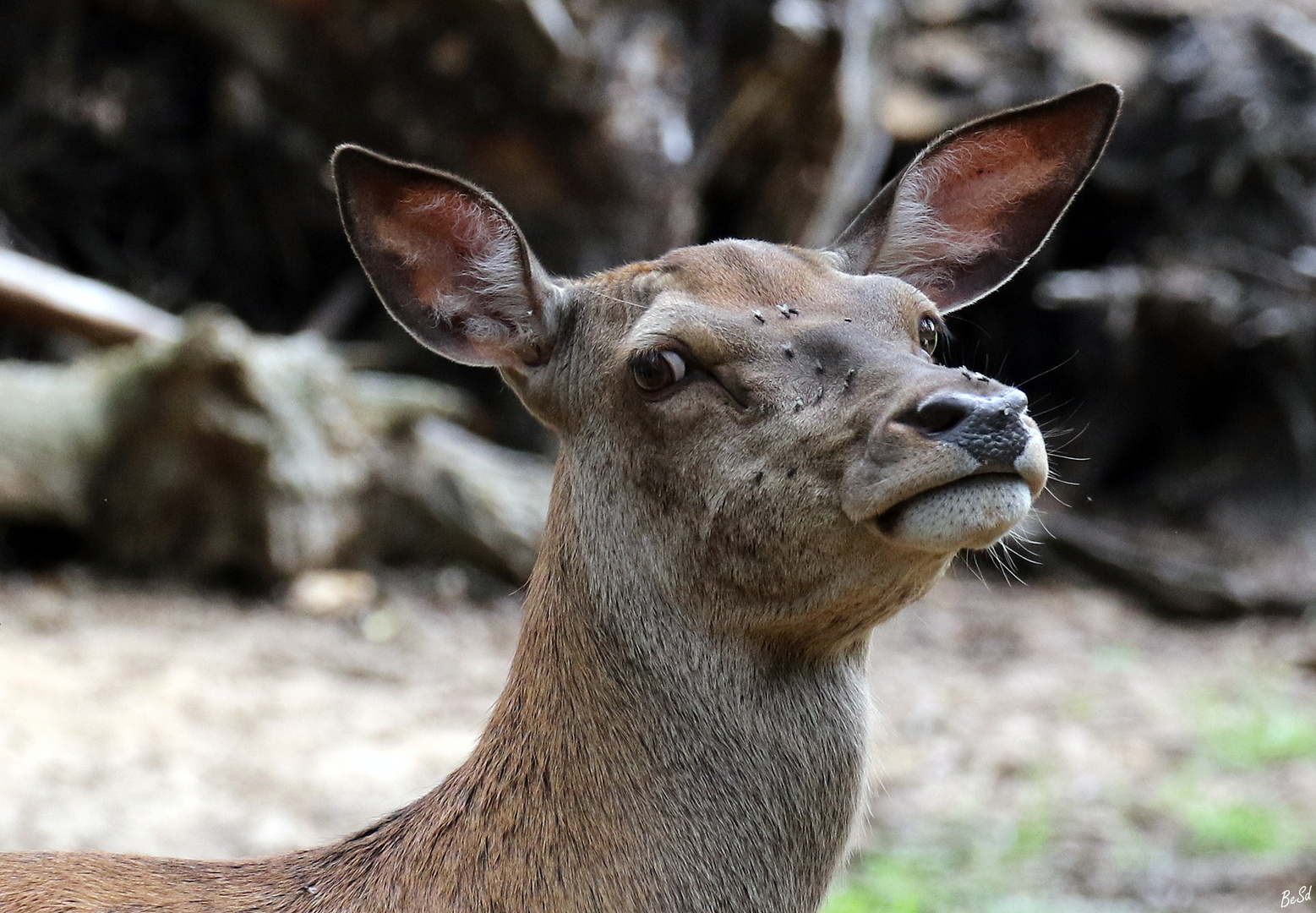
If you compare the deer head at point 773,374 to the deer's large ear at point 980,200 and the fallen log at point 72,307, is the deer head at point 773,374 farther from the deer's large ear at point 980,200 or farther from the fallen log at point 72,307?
the fallen log at point 72,307

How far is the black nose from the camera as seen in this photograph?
7.85 ft

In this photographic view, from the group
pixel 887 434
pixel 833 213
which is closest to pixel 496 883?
pixel 887 434

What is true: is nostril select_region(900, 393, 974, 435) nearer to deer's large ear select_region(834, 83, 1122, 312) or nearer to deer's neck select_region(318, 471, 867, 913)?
deer's neck select_region(318, 471, 867, 913)

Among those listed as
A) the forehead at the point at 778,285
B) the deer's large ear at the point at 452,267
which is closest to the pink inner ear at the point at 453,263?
the deer's large ear at the point at 452,267

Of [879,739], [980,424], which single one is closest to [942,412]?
[980,424]

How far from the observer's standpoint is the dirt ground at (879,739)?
16.7 ft

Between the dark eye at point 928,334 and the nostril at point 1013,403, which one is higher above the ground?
the nostril at point 1013,403

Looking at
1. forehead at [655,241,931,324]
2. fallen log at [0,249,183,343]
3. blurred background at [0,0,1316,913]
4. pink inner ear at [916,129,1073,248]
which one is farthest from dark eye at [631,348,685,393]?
fallen log at [0,249,183,343]

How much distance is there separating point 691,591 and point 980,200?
4.59 feet

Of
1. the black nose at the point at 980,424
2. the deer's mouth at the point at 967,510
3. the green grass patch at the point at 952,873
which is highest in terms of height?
the black nose at the point at 980,424

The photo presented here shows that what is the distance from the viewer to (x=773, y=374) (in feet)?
9.09

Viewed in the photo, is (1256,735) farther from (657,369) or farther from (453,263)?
(453,263)

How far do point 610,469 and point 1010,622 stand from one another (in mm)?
6747

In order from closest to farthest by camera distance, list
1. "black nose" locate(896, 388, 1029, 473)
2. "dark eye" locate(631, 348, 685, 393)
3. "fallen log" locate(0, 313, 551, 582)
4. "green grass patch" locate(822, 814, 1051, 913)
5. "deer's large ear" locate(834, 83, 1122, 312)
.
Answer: "black nose" locate(896, 388, 1029, 473), "dark eye" locate(631, 348, 685, 393), "deer's large ear" locate(834, 83, 1122, 312), "green grass patch" locate(822, 814, 1051, 913), "fallen log" locate(0, 313, 551, 582)
